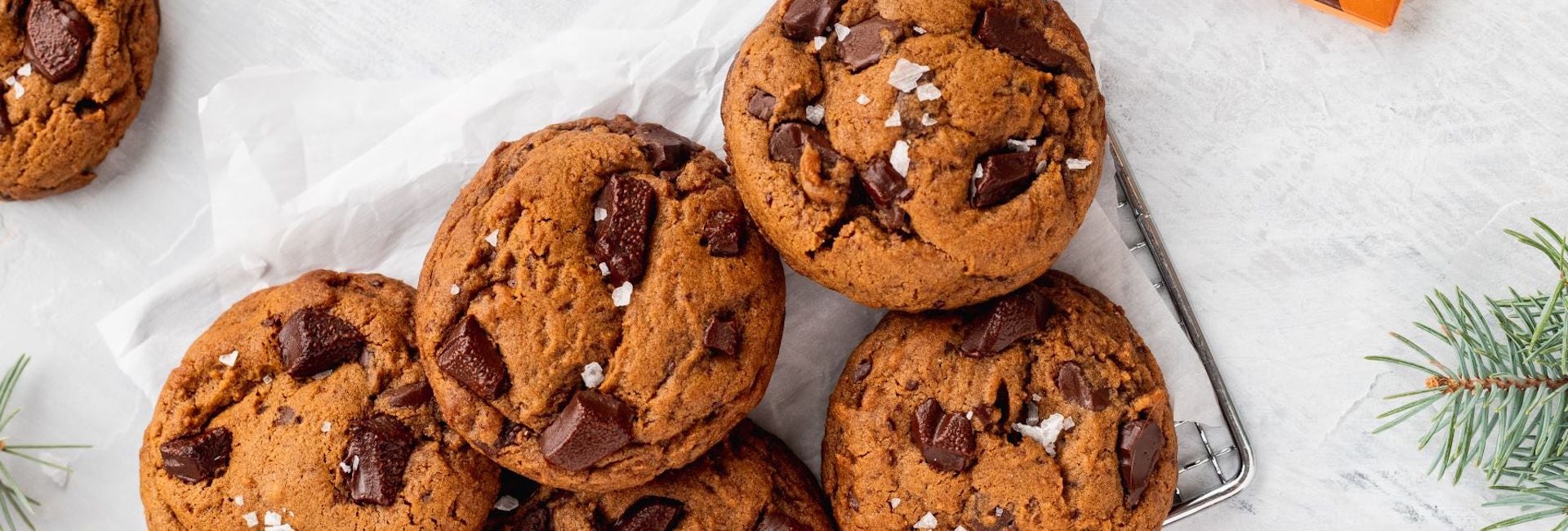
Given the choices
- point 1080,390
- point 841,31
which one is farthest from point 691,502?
point 841,31

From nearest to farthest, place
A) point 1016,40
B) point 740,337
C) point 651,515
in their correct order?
point 1016,40
point 740,337
point 651,515

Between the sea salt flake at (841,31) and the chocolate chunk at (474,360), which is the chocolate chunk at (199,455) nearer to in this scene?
the chocolate chunk at (474,360)

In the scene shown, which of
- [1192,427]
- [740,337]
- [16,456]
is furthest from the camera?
[16,456]

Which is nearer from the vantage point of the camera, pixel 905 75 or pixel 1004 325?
pixel 905 75

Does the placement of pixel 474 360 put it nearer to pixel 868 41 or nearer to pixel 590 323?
pixel 590 323

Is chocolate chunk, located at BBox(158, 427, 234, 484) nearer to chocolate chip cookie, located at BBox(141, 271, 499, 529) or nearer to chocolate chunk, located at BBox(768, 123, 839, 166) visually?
chocolate chip cookie, located at BBox(141, 271, 499, 529)

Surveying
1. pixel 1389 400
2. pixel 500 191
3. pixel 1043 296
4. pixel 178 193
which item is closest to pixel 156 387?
pixel 178 193
